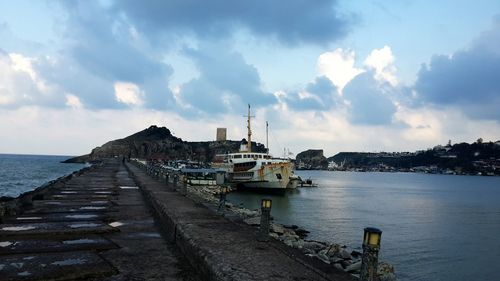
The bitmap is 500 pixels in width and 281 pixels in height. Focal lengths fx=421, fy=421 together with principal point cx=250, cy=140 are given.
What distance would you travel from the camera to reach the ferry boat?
52.2 meters

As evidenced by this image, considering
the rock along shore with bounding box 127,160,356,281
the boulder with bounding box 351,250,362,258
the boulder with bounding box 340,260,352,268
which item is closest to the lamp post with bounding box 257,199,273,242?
the rock along shore with bounding box 127,160,356,281

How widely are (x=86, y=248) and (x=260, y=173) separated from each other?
45322 mm

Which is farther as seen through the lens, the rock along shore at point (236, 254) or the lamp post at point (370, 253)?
the rock along shore at point (236, 254)

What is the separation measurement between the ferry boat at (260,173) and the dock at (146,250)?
40365 millimetres

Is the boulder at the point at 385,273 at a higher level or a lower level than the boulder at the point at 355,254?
higher

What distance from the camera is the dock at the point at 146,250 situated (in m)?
6.13

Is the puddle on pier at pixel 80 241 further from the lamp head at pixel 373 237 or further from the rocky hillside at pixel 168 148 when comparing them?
the rocky hillside at pixel 168 148

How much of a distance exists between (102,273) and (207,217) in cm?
479

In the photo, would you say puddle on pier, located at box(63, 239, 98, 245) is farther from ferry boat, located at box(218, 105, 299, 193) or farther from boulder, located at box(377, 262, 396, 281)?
ferry boat, located at box(218, 105, 299, 193)

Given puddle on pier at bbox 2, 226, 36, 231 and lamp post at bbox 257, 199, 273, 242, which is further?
puddle on pier at bbox 2, 226, 36, 231

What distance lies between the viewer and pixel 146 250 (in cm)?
816

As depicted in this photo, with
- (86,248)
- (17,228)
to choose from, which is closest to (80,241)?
(86,248)

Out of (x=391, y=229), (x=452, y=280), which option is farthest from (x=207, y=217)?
(x=391, y=229)

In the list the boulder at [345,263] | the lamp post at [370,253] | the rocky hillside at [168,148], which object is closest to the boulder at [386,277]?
the boulder at [345,263]
